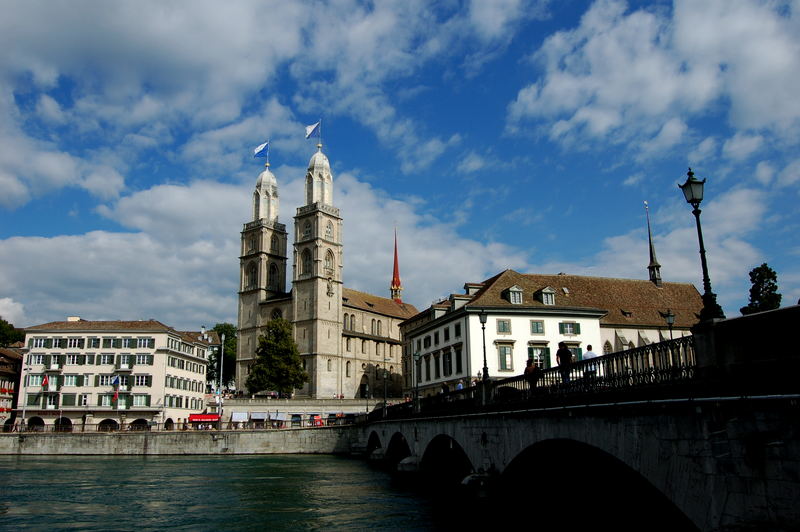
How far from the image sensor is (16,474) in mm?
40656

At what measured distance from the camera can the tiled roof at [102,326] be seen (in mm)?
77688

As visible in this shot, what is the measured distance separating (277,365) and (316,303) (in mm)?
13624

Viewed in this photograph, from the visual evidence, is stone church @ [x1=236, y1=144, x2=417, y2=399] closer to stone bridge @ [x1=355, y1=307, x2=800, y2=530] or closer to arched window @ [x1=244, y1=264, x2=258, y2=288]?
arched window @ [x1=244, y1=264, x2=258, y2=288]

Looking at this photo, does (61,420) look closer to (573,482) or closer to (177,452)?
(177,452)

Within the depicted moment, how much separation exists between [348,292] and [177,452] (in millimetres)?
51690

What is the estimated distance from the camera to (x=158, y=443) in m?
62.3

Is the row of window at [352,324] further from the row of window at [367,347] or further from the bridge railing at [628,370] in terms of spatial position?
the bridge railing at [628,370]

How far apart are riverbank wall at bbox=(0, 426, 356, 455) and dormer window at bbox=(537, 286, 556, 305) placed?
22.0 meters

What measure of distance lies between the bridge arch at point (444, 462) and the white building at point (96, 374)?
48.8 m

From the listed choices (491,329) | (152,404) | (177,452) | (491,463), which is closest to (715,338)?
(491,463)

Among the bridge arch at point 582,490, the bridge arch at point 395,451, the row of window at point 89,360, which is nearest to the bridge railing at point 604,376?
the bridge arch at point 582,490

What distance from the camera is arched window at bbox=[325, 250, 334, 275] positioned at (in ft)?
323

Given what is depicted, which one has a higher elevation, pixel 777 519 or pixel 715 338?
pixel 715 338

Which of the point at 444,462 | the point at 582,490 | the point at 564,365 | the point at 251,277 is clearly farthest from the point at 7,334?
the point at 564,365
